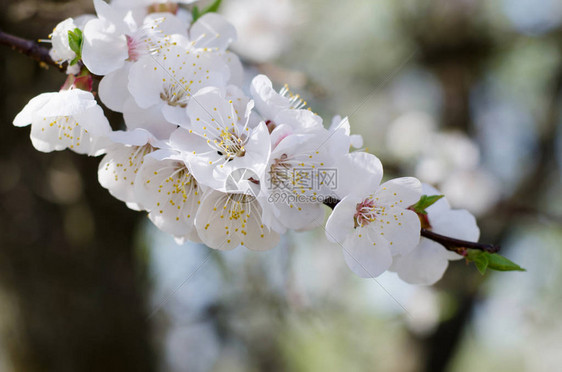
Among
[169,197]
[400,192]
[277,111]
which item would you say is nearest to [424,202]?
[400,192]

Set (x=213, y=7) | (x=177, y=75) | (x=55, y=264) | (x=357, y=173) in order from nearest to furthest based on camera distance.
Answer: (x=357, y=173)
(x=177, y=75)
(x=213, y=7)
(x=55, y=264)

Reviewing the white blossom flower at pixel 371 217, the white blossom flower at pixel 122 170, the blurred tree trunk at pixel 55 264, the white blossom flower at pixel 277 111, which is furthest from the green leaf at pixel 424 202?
the blurred tree trunk at pixel 55 264

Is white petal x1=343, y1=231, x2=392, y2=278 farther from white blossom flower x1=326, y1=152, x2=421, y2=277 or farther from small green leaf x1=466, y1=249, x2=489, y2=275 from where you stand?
small green leaf x1=466, y1=249, x2=489, y2=275

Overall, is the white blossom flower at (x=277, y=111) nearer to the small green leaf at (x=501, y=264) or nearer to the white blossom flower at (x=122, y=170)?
the white blossom flower at (x=122, y=170)

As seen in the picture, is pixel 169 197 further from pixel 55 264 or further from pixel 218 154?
pixel 55 264

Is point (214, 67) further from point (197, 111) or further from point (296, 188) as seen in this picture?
point (296, 188)

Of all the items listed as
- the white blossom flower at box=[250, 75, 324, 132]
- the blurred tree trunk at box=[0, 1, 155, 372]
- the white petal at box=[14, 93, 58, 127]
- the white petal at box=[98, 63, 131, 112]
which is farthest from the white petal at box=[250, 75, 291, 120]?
the blurred tree trunk at box=[0, 1, 155, 372]
